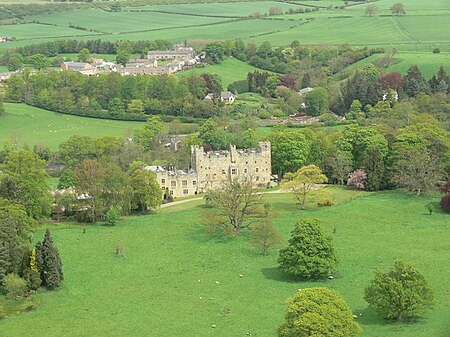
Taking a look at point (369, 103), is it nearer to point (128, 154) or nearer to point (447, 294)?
point (128, 154)

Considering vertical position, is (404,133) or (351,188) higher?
(404,133)

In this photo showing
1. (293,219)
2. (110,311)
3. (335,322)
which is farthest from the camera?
(293,219)

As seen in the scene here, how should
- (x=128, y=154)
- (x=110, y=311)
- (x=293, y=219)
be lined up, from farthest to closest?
(x=128, y=154), (x=293, y=219), (x=110, y=311)

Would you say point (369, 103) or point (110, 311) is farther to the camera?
point (369, 103)

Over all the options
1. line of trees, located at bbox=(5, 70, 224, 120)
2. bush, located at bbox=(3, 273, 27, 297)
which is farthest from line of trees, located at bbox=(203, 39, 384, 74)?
bush, located at bbox=(3, 273, 27, 297)

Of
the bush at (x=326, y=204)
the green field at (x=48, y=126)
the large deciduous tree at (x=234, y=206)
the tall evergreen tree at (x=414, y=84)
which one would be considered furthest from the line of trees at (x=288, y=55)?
the large deciduous tree at (x=234, y=206)

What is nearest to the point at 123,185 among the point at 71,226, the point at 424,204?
the point at 71,226

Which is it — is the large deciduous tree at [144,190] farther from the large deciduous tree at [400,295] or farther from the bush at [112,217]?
the large deciduous tree at [400,295]
